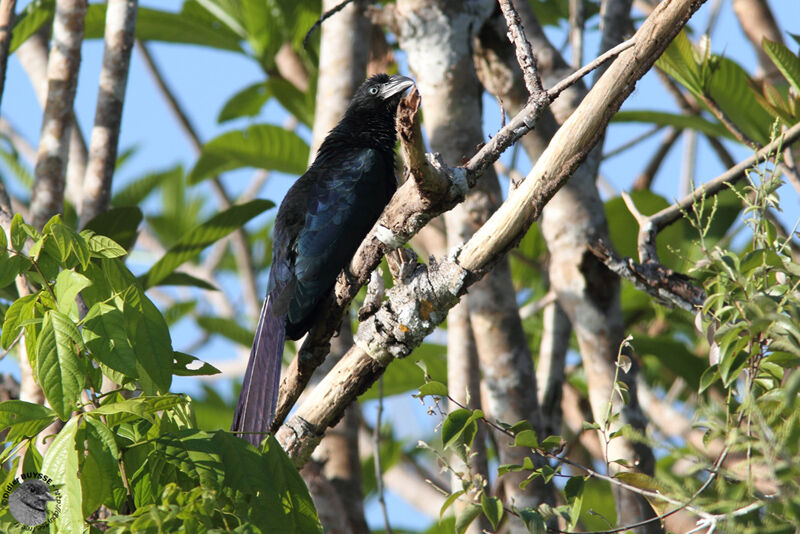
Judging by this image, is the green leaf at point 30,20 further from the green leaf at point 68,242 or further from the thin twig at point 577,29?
the green leaf at point 68,242

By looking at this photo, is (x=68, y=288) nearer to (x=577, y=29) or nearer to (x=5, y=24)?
(x=5, y=24)

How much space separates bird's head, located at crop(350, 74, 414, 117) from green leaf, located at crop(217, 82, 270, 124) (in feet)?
4.23

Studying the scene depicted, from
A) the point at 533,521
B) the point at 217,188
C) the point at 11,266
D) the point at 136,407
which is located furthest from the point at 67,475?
the point at 217,188

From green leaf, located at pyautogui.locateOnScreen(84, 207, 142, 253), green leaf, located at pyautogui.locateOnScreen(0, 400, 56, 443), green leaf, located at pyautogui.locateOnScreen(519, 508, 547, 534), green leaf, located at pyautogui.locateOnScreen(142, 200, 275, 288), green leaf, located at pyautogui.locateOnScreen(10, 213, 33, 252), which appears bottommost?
green leaf, located at pyautogui.locateOnScreen(519, 508, 547, 534)

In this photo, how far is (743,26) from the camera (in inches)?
214

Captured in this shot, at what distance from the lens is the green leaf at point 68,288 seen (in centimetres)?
179

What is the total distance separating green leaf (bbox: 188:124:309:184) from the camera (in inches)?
195

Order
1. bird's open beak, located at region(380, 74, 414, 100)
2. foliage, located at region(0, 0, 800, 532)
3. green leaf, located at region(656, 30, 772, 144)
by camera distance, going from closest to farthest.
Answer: foliage, located at region(0, 0, 800, 532), green leaf, located at region(656, 30, 772, 144), bird's open beak, located at region(380, 74, 414, 100)

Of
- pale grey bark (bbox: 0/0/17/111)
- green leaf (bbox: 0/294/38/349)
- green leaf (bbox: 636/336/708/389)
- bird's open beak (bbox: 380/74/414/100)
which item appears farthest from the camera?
green leaf (bbox: 636/336/708/389)

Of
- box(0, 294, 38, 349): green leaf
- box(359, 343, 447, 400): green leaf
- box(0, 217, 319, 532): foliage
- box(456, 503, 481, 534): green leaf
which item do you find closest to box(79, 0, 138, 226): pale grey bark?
box(359, 343, 447, 400): green leaf

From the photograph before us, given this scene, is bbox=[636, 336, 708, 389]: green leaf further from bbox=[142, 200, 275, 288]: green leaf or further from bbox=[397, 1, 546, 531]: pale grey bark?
bbox=[142, 200, 275, 288]: green leaf

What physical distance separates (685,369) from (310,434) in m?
2.50

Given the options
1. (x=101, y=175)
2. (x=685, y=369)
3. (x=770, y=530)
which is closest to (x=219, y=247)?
(x=101, y=175)

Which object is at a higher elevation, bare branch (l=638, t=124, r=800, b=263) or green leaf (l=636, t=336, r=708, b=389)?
bare branch (l=638, t=124, r=800, b=263)
